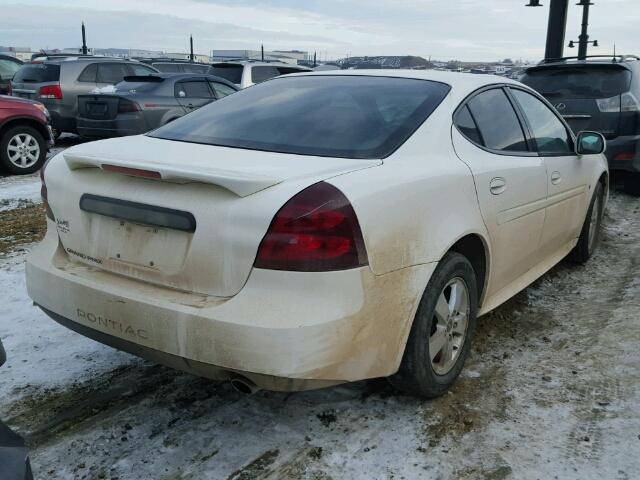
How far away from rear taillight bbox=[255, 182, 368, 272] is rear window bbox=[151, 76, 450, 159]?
469 mm

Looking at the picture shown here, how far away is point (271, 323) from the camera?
7.49 feet

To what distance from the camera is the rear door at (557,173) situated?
159 inches

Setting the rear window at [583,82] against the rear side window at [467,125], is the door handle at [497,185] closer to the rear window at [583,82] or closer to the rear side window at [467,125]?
the rear side window at [467,125]

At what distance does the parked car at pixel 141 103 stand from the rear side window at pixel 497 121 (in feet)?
22.8

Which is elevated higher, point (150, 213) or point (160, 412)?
point (150, 213)

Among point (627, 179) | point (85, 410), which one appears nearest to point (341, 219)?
point (85, 410)

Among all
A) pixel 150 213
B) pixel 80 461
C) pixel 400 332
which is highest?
pixel 150 213

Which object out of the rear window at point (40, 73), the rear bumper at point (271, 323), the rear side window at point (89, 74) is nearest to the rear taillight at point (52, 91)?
the rear window at point (40, 73)

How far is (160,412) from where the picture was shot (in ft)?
9.73

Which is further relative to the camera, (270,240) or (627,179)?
(627,179)

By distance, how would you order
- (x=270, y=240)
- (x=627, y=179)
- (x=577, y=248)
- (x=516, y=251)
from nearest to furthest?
(x=270, y=240)
(x=516, y=251)
(x=577, y=248)
(x=627, y=179)

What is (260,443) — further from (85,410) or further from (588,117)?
(588,117)

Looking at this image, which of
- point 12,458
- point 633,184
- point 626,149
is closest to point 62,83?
point 626,149

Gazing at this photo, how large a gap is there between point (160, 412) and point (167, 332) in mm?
710
